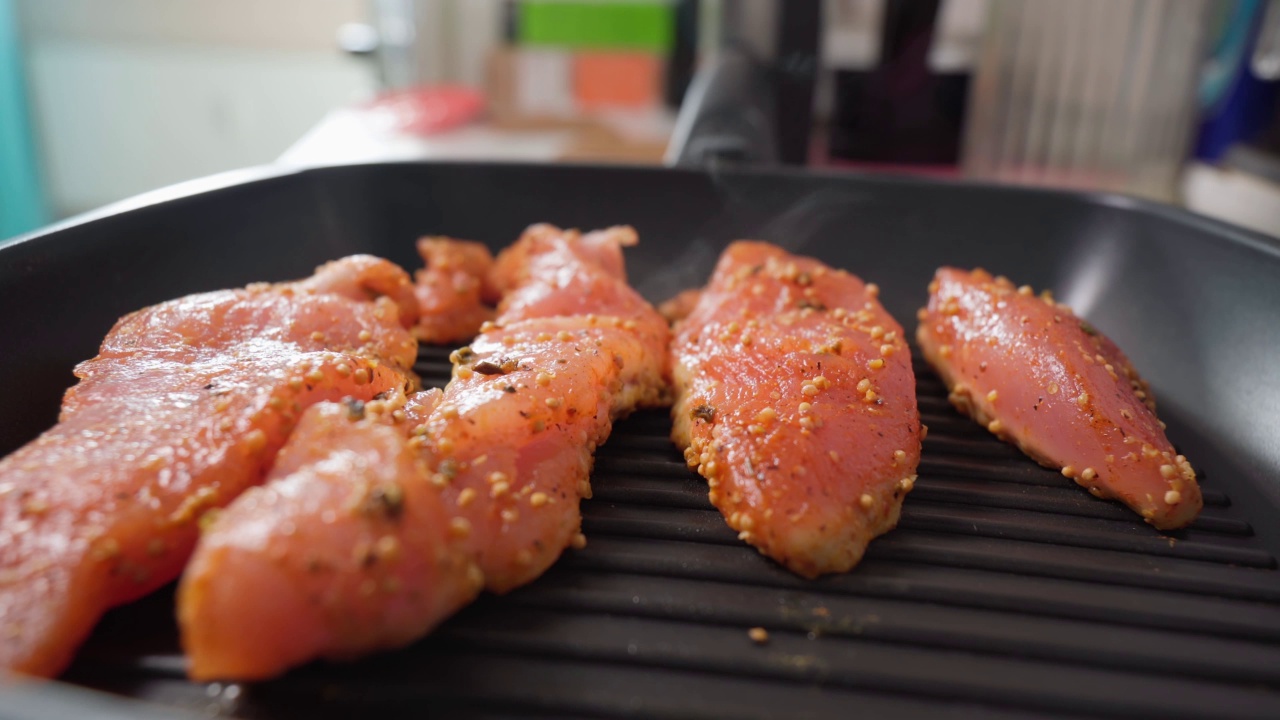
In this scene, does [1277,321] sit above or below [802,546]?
above

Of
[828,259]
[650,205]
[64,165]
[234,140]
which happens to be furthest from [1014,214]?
[64,165]

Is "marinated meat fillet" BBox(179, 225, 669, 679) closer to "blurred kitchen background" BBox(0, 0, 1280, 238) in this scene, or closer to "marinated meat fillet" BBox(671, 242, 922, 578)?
"marinated meat fillet" BBox(671, 242, 922, 578)

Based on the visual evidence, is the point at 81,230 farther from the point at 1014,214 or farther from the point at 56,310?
the point at 1014,214

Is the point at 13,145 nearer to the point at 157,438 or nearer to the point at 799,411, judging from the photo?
the point at 157,438

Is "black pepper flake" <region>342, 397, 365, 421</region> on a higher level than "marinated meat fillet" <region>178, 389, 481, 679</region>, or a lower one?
higher

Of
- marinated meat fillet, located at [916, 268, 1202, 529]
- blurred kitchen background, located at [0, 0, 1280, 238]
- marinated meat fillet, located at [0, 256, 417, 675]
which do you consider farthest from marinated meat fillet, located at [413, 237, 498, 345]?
marinated meat fillet, located at [916, 268, 1202, 529]

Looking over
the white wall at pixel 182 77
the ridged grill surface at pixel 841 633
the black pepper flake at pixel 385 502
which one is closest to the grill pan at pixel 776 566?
the ridged grill surface at pixel 841 633
